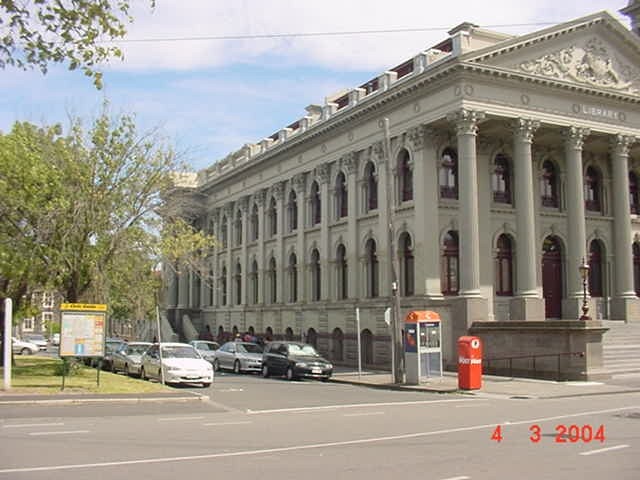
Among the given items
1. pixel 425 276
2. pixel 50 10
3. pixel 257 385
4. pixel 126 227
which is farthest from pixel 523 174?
pixel 50 10

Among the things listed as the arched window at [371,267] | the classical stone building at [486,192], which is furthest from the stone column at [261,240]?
the arched window at [371,267]

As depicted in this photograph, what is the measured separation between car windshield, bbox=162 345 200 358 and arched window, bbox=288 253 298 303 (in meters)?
18.7

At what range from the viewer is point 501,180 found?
37312mm

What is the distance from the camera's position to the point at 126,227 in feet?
87.8

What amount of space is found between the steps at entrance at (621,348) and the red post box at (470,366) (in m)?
6.51

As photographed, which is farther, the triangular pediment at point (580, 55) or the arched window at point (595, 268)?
the arched window at point (595, 268)

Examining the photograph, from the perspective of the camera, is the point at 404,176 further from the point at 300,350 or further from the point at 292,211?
the point at 292,211

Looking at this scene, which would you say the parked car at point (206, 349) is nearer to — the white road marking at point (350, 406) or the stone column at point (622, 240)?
the white road marking at point (350, 406)

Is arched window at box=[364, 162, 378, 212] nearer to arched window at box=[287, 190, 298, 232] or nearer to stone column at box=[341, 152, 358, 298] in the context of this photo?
stone column at box=[341, 152, 358, 298]

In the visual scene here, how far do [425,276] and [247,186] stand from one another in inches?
872

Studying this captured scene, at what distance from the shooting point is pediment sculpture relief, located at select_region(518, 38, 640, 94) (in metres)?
34.8

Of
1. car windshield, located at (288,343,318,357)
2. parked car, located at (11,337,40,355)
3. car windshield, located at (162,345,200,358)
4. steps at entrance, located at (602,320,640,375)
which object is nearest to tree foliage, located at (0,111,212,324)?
car windshield, located at (162,345,200,358)

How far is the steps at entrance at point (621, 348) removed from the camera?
30.2m

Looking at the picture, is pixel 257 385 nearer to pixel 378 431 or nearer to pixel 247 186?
pixel 378 431
